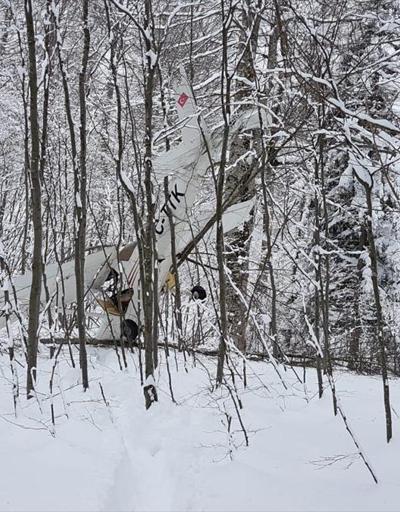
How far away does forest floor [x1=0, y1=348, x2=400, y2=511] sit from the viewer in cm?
278

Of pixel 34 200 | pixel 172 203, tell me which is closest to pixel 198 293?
pixel 172 203

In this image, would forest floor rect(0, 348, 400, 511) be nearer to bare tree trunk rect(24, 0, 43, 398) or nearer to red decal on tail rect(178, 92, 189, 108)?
bare tree trunk rect(24, 0, 43, 398)

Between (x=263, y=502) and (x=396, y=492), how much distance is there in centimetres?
60

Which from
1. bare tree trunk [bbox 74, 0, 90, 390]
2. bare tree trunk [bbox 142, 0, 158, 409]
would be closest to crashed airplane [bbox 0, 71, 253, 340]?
bare tree trunk [bbox 74, 0, 90, 390]

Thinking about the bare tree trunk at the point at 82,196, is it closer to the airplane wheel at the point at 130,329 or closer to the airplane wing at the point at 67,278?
the airplane wing at the point at 67,278

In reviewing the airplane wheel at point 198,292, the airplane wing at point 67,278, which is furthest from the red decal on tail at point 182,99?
the airplane wheel at point 198,292

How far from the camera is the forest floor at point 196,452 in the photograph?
278 cm

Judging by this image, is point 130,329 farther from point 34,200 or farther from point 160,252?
point 34,200

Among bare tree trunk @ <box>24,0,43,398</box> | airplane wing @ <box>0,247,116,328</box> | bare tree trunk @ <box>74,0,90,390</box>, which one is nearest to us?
bare tree trunk @ <box>24,0,43,398</box>

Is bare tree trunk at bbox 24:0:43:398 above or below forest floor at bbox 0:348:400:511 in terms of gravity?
above

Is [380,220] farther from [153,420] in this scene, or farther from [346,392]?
[153,420]

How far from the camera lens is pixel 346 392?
459 cm

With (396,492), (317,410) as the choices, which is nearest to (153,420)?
(317,410)

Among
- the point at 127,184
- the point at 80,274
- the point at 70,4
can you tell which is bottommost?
the point at 80,274
